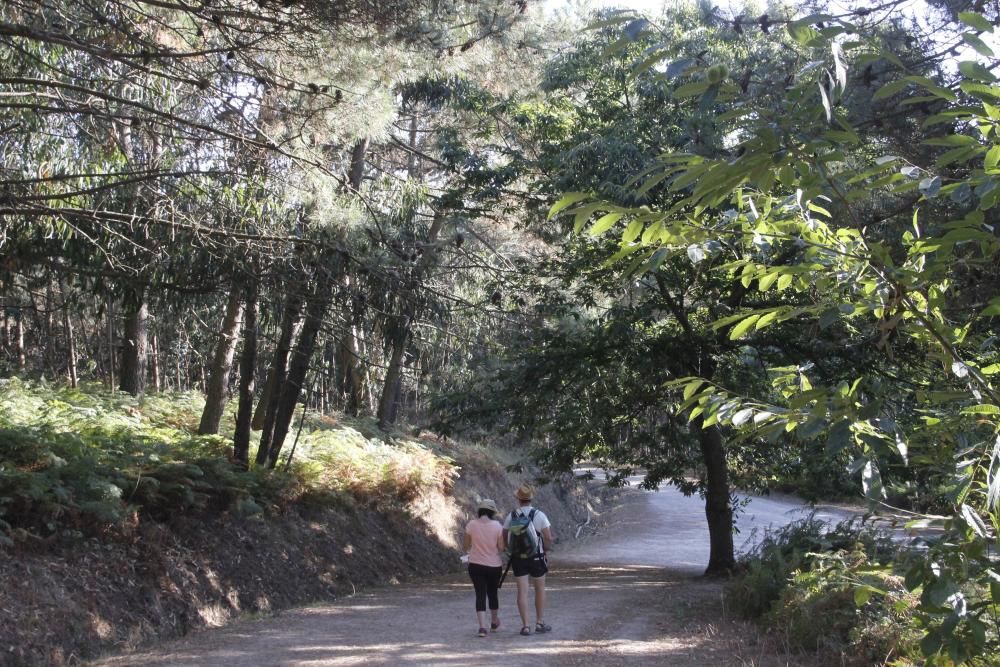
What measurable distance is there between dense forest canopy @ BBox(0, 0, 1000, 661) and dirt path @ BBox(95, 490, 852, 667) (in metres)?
2.16

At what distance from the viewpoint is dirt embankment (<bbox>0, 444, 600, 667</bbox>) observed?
340 inches

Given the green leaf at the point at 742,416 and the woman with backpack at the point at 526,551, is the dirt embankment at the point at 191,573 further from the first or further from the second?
the green leaf at the point at 742,416

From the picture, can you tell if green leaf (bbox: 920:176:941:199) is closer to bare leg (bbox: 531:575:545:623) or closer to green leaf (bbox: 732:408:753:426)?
green leaf (bbox: 732:408:753:426)

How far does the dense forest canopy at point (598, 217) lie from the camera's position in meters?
2.85

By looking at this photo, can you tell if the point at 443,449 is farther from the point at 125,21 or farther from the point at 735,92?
the point at 735,92

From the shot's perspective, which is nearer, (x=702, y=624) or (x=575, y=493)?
(x=702, y=624)

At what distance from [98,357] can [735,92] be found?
1056 inches

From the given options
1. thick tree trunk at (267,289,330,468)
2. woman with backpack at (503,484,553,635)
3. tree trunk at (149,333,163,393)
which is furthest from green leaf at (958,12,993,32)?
tree trunk at (149,333,163,393)

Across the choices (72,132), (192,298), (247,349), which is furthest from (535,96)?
(72,132)

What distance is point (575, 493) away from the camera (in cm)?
3472

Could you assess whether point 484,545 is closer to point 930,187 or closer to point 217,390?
point 217,390

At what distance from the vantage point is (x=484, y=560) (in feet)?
31.7

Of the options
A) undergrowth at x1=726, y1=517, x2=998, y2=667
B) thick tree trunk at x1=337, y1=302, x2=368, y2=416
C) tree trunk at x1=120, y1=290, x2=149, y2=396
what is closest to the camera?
undergrowth at x1=726, y1=517, x2=998, y2=667

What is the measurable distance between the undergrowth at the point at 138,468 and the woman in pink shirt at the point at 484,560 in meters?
3.90
